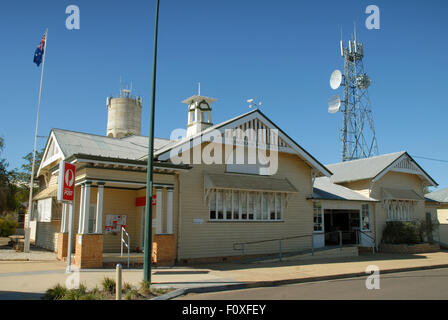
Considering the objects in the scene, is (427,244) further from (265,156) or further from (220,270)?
(220,270)

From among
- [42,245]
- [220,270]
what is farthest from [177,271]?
[42,245]

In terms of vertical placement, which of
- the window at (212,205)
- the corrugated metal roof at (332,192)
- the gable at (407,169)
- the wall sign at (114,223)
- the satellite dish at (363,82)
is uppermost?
the satellite dish at (363,82)

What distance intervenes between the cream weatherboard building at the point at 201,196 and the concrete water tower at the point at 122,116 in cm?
2383

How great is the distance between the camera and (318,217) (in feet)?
71.8

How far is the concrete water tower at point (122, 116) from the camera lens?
48.0 meters

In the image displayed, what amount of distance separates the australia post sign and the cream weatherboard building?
104 centimetres

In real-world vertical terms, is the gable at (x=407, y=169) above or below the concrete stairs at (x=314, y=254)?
above

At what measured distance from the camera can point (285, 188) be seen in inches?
766

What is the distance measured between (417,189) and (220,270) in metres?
19.7

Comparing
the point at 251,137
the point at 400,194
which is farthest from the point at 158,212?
the point at 400,194

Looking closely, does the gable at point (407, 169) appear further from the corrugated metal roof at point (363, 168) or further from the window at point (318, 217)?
the window at point (318, 217)

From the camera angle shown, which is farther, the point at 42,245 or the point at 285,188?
the point at 42,245

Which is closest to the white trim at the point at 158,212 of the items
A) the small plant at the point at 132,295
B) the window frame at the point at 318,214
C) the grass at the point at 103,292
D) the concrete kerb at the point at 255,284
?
the concrete kerb at the point at 255,284
